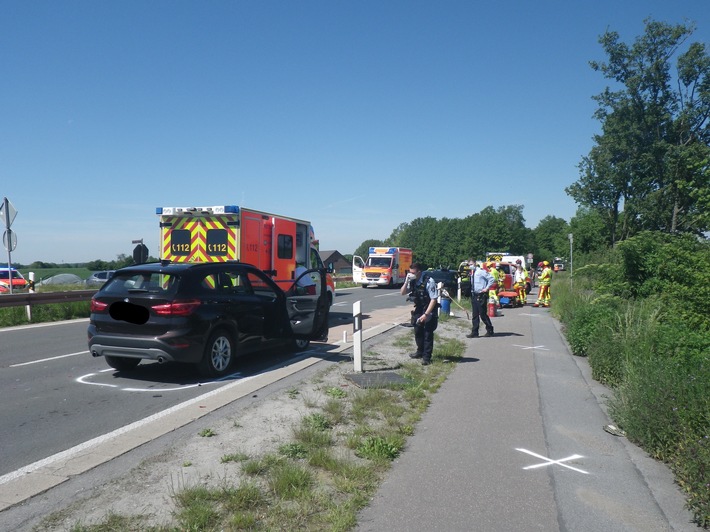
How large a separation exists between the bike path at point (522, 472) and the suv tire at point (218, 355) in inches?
125

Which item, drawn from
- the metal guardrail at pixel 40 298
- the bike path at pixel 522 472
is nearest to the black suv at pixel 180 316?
the bike path at pixel 522 472

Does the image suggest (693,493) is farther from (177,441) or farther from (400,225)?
(400,225)

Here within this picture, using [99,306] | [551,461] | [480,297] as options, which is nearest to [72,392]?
[99,306]

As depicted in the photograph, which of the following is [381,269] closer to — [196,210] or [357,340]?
[196,210]

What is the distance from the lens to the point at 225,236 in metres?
12.7

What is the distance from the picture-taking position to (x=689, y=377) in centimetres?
541

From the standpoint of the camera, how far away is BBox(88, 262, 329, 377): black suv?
7832 mm

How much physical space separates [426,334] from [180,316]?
4.09m

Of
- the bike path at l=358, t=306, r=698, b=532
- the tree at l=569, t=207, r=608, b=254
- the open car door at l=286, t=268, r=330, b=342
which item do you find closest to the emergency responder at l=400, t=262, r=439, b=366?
the open car door at l=286, t=268, r=330, b=342

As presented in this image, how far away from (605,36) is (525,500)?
145ft

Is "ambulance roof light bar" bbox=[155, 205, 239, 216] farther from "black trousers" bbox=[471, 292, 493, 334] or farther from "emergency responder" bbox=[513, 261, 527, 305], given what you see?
"emergency responder" bbox=[513, 261, 527, 305]

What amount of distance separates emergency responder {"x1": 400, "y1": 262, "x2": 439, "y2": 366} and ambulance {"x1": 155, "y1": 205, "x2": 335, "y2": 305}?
9.63 ft

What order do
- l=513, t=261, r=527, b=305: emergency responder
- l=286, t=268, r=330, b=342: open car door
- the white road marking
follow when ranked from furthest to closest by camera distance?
l=513, t=261, r=527, b=305: emergency responder
l=286, t=268, r=330, b=342: open car door
the white road marking

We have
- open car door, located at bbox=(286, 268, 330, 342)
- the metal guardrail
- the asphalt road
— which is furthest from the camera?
the metal guardrail
